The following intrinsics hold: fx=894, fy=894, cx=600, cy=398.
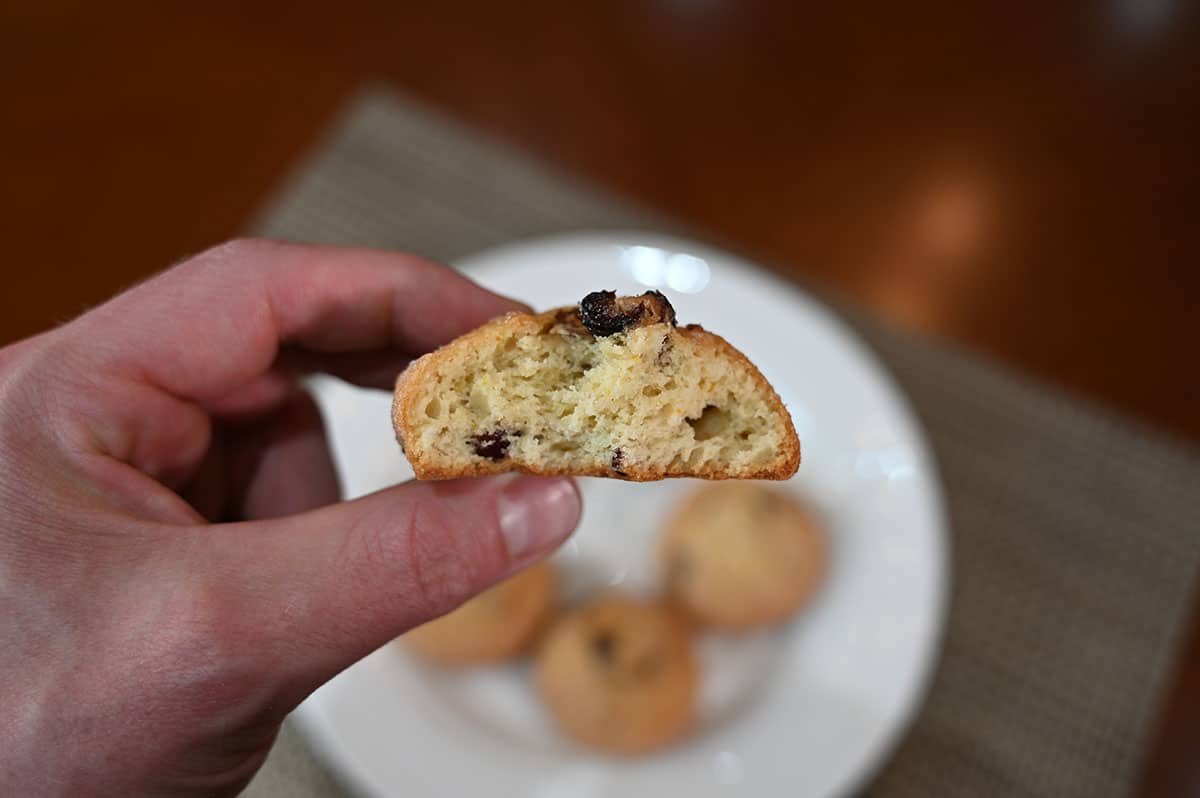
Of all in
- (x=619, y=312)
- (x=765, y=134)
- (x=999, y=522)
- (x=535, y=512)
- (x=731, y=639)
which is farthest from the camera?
(x=765, y=134)

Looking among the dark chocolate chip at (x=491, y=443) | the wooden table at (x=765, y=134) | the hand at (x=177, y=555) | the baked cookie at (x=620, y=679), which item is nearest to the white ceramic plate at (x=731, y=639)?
the baked cookie at (x=620, y=679)

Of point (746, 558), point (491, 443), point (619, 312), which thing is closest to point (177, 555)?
point (491, 443)

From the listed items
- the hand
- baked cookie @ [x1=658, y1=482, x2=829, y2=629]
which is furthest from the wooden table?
the hand

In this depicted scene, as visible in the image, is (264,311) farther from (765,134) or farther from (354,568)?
(765,134)

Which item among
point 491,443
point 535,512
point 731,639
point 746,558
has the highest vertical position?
point 491,443

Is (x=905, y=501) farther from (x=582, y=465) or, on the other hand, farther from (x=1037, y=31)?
(x=1037, y=31)

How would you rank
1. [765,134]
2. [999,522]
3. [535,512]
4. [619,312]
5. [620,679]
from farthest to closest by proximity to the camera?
1. [765,134]
2. [999,522]
3. [620,679]
4. [535,512]
5. [619,312]

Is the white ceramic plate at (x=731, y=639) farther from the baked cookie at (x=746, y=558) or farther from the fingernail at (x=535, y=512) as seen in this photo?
the fingernail at (x=535, y=512)

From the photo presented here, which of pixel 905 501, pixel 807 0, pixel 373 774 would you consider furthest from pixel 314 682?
pixel 807 0
